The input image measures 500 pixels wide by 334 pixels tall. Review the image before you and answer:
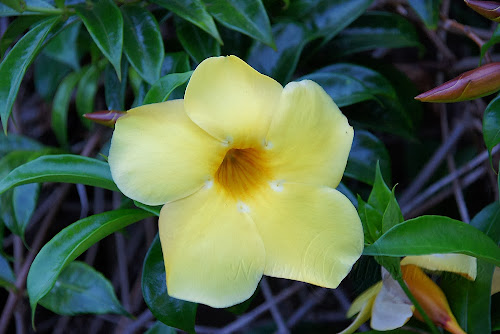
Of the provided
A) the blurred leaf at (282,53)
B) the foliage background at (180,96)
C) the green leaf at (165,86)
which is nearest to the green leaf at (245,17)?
the foliage background at (180,96)

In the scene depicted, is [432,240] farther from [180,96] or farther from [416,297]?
[180,96]

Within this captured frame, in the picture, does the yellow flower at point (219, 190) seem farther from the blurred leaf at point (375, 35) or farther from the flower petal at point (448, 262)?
the blurred leaf at point (375, 35)

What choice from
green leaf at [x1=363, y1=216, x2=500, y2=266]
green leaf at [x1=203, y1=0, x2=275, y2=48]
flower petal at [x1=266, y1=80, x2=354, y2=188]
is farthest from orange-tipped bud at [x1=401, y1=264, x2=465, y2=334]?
green leaf at [x1=203, y1=0, x2=275, y2=48]

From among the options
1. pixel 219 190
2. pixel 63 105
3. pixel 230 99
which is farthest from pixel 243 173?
pixel 63 105

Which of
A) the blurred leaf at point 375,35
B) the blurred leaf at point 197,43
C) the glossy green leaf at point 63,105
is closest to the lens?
the blurred leaf at point 197,43

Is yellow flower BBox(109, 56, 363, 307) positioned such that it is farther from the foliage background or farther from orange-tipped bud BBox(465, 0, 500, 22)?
orange-tipped bud BBox(465, 0, 500, 22)

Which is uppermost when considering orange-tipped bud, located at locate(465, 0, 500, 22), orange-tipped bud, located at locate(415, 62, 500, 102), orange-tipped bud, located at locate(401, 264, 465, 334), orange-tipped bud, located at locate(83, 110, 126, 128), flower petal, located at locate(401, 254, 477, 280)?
orange-tipped bud, located at locate(465, 0, 500, 22)
